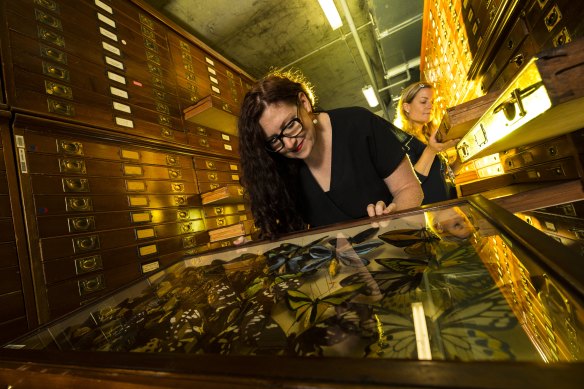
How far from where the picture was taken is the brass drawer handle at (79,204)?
205cm

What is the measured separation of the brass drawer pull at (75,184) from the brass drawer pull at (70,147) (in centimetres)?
22

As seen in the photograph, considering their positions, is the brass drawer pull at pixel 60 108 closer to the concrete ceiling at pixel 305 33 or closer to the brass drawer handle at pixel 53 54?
the brass drawer handle at pixel 53 54

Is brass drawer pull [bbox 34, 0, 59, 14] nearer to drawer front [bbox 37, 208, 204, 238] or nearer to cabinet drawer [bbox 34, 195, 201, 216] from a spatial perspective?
cabinet drawer [bbox 34, 195, 201, 216]

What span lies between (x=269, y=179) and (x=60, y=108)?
1765mm

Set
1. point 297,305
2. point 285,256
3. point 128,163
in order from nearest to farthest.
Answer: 1. point 297,305
2. point 285,256
3. point 128,163

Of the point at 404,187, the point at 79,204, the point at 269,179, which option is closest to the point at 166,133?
the point at 79,204

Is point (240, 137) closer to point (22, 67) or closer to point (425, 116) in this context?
point (22, 67)

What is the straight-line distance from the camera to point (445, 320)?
35cm

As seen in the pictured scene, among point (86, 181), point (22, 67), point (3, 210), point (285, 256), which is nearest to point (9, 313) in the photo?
point (3, 210)

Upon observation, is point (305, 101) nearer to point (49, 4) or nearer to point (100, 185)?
point (100, 185)

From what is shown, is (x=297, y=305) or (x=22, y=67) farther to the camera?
(x=22, y=67)

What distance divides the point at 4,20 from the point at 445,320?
303 centimetres

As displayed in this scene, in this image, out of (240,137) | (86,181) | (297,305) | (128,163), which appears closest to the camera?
(297,305)

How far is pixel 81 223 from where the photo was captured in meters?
2.07
